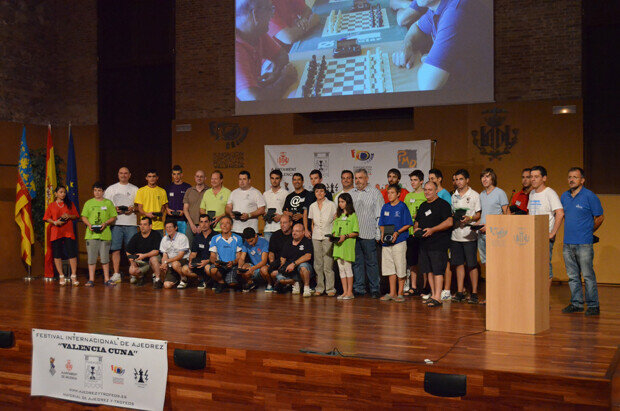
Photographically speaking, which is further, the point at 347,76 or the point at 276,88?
the point at 276,88

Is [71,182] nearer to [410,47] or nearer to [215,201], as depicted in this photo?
[215,201]

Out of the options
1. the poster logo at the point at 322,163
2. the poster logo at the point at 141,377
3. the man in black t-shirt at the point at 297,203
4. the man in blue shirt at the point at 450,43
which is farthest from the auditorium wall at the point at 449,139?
the poster logo at the point at 141,377

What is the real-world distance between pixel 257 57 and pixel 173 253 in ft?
12.0

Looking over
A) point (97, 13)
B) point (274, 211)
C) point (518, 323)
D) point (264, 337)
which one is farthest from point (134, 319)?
point (97, 13)

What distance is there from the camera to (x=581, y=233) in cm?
561

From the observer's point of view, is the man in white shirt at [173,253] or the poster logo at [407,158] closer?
the man in white shirt at [173,253]

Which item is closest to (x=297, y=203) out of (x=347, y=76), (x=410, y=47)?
(x=347, y=76)

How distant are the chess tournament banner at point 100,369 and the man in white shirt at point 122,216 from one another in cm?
322

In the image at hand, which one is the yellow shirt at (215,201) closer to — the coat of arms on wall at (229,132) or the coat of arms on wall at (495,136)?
the coat of arms on wall at (229,132)

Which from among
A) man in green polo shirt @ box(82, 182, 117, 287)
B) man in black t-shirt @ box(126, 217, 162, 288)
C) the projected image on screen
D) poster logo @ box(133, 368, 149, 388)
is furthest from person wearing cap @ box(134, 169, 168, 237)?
poster logo @ box(133, 368, 149, 388)

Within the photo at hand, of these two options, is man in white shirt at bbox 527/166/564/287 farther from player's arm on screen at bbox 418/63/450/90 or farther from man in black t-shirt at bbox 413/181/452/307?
player's arm on screen at bbox 418/63/450/90

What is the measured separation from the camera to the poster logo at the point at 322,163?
341 inches

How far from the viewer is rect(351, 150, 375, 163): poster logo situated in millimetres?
8484

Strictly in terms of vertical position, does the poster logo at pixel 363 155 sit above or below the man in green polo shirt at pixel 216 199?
above
